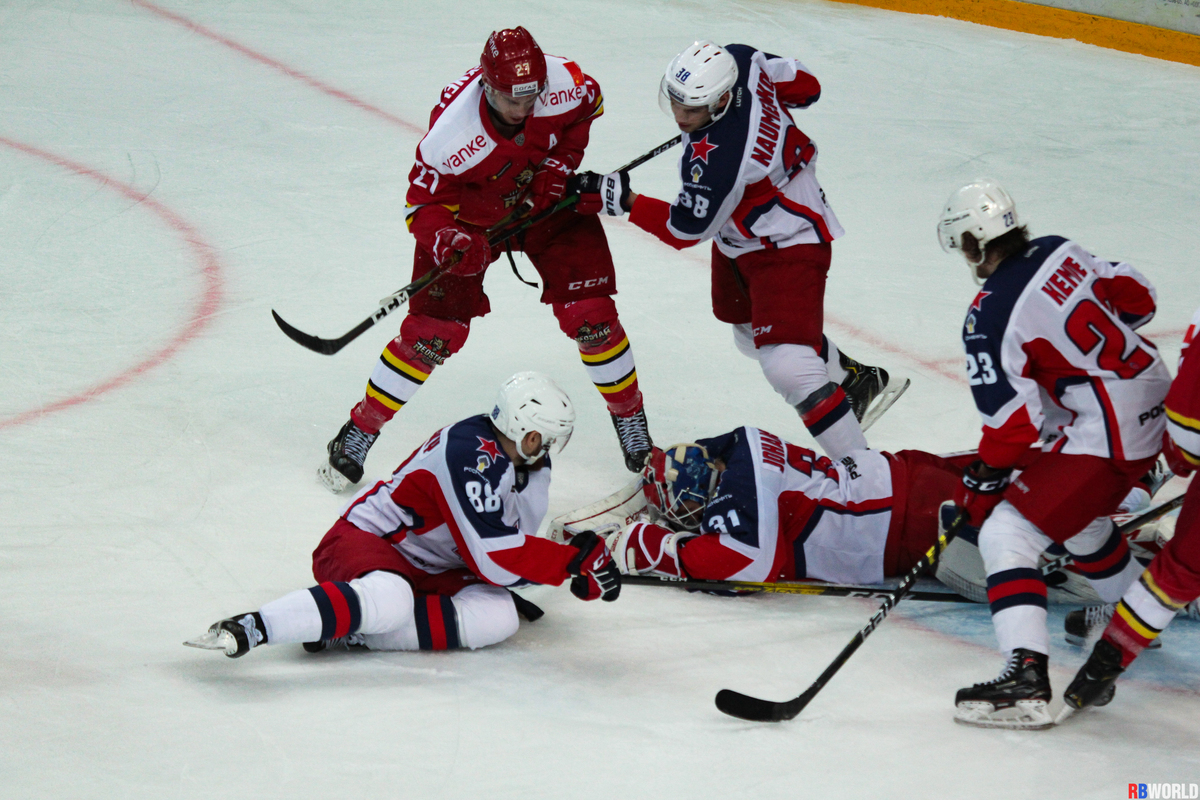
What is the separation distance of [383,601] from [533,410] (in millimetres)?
512

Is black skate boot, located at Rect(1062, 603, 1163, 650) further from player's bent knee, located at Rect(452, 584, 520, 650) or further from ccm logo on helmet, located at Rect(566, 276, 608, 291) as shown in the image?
ccm logo on helmet, located at Rect(566, 276, 608, 291)

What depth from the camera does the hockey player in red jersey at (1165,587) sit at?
2.37 meters

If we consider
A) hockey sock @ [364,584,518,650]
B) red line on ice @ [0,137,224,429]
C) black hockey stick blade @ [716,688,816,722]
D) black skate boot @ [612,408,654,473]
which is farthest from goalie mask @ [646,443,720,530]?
red line on ice @ [0,137,224,429]

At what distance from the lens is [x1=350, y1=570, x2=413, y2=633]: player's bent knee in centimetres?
259

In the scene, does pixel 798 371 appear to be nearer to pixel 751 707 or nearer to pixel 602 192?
pixel 602 192

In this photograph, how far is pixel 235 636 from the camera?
8.17ft

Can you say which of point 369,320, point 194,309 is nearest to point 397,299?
point 369,320

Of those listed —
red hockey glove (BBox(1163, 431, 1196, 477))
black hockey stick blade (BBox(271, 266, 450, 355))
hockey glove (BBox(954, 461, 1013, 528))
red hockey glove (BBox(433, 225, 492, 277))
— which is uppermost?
red hockey glove (BBox(433, 225, 492, 277))

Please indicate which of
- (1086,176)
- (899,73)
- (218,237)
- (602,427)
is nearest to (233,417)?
(602,427)

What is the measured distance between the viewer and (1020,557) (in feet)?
8.34

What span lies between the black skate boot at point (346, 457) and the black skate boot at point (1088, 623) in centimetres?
192

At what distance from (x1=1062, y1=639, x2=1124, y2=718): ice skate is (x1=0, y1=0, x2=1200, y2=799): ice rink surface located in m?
0.07

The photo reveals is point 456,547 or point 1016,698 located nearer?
point 1016,698
